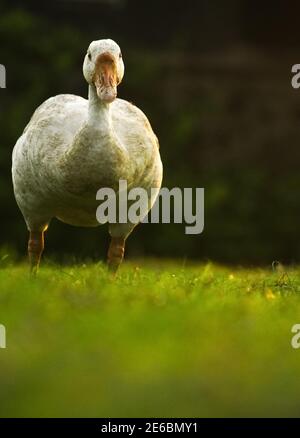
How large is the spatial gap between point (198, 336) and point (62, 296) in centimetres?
88

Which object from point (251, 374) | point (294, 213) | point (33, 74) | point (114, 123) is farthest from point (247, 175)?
point (251, 374)

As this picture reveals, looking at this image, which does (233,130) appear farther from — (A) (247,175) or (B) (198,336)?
(B) (198,336)

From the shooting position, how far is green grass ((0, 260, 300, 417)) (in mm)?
3201

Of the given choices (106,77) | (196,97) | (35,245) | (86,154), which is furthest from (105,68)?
(196,97)

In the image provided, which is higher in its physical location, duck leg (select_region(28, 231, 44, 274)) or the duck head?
the duck head

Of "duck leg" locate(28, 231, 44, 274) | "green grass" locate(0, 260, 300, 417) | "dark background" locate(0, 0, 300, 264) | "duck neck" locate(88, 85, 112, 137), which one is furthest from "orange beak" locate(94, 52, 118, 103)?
"dark background" locate(0, 0, 300, 264)

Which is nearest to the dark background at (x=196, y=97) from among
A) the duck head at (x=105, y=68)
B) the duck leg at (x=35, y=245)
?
the duck leg at (x=35, y=245)

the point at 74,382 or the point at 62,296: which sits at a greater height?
the point at 62,296

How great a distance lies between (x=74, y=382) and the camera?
3.34 m

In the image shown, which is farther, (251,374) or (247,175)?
(247,175)

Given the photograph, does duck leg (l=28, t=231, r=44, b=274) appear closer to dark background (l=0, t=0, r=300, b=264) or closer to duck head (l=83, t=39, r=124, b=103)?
duck head (l=83, t=39, r=124, b=103)

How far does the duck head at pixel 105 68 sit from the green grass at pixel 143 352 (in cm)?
109

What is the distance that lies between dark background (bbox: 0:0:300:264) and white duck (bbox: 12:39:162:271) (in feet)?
16.3

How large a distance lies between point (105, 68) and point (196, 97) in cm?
733
